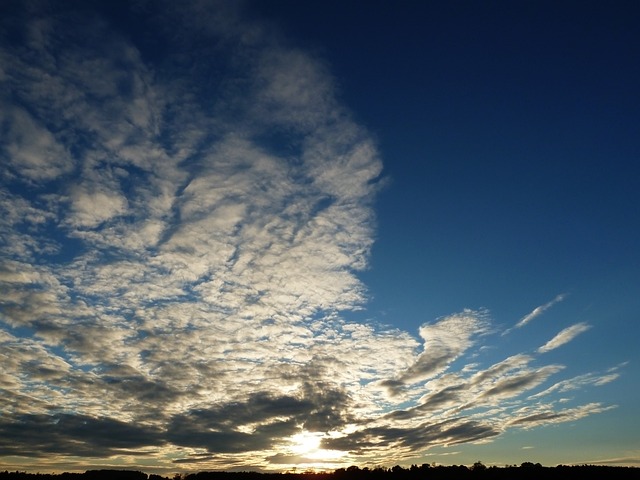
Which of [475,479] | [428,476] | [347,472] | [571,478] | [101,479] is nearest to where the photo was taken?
[571,478]

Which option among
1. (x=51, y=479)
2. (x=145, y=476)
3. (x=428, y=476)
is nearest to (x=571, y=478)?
(x=428, y=476)

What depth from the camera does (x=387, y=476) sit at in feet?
→ 203

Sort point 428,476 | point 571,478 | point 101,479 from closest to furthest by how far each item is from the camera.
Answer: point 571,478
point 428,476
point 101,479

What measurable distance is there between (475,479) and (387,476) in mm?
13493

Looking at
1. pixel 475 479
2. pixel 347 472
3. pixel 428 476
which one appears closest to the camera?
pixel 475 479

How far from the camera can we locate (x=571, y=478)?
48.5 metres

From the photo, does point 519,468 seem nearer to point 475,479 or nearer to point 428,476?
point 475,479

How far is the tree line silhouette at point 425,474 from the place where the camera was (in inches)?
1957

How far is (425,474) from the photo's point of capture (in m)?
59.4

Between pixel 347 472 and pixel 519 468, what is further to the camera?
pixel 347 472

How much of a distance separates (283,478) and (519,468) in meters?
36.0

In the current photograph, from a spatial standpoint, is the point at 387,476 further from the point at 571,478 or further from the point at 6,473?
the point at 6,473

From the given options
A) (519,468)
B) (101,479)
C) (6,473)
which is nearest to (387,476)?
(519,468)

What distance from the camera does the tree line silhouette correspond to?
163 feet
